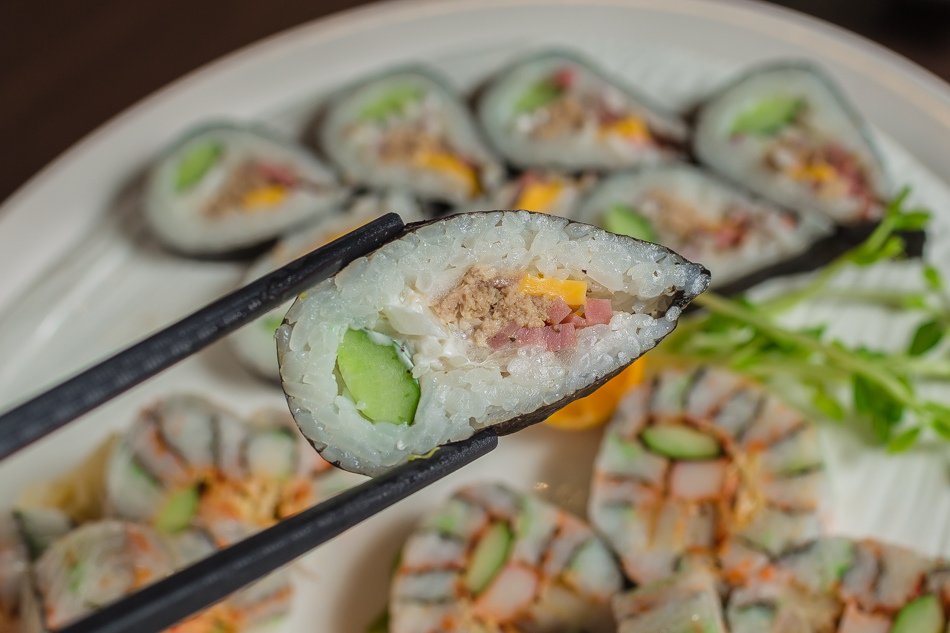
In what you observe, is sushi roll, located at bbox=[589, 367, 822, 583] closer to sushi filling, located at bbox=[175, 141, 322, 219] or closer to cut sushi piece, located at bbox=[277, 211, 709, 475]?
cut sushi piece, located at bbox=[277, 211, 709, 475]

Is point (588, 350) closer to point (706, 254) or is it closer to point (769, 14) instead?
point (706, 254)

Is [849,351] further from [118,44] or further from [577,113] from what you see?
[118,44]

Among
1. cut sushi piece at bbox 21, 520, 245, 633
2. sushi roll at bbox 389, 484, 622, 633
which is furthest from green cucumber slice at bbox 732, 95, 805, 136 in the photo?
cut sushi piece at bbox 21, 520, 245, 633

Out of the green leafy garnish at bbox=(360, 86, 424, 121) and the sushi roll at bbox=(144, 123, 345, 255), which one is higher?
the green leafy garnish at bbox=(360, 86, 424, 121)

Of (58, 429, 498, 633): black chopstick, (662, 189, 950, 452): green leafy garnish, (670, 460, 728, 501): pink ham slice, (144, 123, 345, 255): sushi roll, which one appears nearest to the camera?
(58, 429, 498, 633): black chopstick

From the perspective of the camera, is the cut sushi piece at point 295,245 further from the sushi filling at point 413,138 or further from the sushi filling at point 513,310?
the sushi filling at point 513,310

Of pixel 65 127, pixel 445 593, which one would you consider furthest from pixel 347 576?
pixel 65 127

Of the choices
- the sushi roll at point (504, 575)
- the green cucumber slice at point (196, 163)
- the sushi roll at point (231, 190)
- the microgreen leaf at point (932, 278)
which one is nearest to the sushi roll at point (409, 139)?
the sushi roll at point (231, 190)
